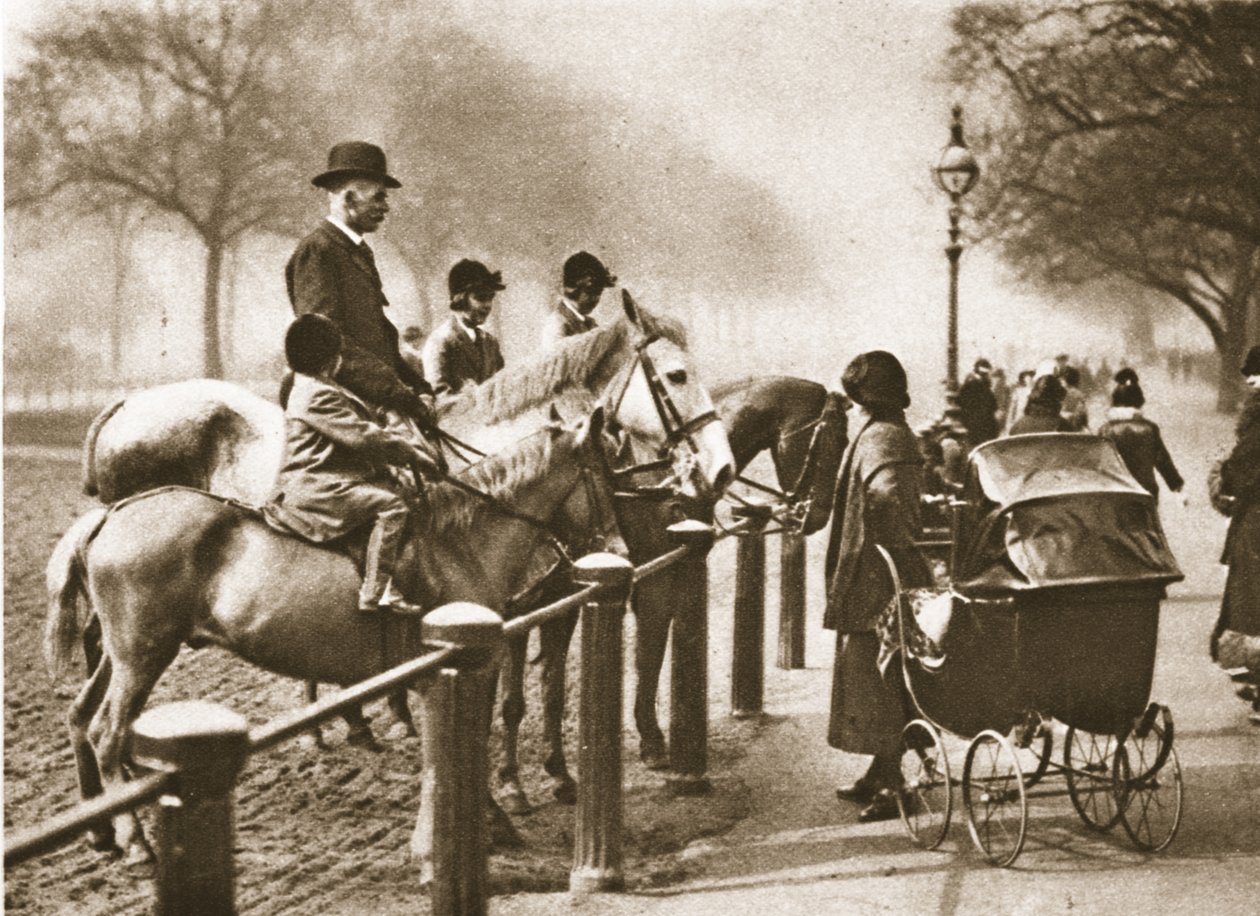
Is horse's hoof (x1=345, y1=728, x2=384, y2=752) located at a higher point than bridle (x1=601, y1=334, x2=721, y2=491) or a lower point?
lower

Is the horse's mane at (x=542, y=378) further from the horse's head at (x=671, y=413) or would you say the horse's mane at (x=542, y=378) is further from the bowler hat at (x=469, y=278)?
the bowler hat at (x=469, y=278)

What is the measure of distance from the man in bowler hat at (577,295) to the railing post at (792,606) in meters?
2.68

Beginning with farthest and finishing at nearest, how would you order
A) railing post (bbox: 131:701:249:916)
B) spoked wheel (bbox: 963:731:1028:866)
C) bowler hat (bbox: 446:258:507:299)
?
bowler hat (bbox: 446:258:507:299)
spoked wheel (bbox: 963:731:1028:866)
railing post (bbox: 131:701:249:916)

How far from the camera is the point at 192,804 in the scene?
2.56 metres

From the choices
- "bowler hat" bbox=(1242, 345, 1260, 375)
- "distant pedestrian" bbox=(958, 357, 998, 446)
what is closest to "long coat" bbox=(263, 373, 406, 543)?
"bowler hat" bbox=(1242, 345, 1260, 375)

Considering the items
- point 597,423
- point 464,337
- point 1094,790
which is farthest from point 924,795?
point 464,337

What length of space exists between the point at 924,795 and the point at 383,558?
8.28 ft

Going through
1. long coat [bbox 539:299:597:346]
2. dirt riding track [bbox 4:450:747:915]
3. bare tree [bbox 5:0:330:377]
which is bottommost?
dirt riding track [bbox 4:450:747:915]

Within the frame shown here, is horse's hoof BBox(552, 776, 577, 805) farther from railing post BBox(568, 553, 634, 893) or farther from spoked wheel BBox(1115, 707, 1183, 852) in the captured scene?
spoked wheel BBox(1115, 707, 1183, 852)

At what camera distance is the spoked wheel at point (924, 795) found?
19.1 ft

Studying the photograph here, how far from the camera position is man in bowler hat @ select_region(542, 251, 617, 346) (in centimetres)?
795

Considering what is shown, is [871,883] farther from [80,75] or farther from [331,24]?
[331,24]

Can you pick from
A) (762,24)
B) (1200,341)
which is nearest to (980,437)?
(1200,341)

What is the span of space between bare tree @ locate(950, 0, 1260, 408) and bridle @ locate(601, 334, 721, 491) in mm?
4668
